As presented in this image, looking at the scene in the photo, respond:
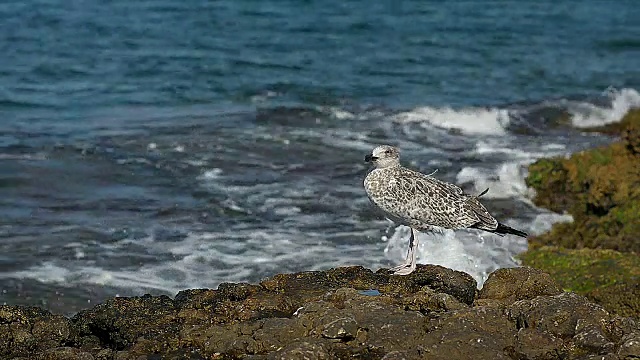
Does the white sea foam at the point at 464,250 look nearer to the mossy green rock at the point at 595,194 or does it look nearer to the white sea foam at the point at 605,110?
the mossy green rock at the point at 595,194

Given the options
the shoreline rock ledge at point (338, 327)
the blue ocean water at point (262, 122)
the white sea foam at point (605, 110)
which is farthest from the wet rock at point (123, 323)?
the white sea foam at point (605, 110)

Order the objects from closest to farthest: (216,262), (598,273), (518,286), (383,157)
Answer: (518,286) < (383,157) < (598,273) < (216,262)

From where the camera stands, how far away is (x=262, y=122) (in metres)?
17.7

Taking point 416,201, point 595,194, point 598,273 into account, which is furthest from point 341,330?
point 595,194

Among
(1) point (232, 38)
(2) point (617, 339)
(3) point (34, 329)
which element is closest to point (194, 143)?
(1) point (232, 38)

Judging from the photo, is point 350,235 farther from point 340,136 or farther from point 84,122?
point 84,122

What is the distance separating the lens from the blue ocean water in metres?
11.2

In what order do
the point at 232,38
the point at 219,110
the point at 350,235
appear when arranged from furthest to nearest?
the point at 232,38 < the point at 219,110 < the point at 350,235

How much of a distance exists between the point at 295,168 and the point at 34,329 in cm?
948

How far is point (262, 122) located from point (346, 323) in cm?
1286

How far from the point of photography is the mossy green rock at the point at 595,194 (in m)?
10.8

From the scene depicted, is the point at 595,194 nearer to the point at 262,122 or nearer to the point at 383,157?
the point at 383,157

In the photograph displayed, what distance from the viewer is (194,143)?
630 inches

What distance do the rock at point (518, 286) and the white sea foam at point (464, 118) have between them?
11920mm
